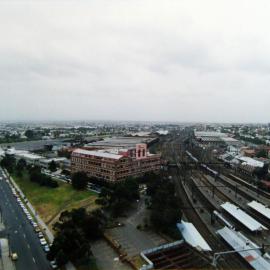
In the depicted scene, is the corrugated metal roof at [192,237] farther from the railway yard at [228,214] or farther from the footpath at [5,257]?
the footpath at [5,257]

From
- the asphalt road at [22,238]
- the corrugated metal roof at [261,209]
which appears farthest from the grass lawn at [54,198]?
the corrugated metal roof at [261,209]

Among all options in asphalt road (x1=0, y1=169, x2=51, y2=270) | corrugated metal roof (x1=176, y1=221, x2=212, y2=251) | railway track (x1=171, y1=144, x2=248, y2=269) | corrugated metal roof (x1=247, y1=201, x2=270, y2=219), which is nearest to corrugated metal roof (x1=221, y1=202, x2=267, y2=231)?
corrugated metal roof (x1=247, y1=201, x2=270, y2=219)

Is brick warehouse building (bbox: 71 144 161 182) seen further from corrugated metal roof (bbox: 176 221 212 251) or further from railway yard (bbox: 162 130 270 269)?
corrugated metal roof (bbox: 176 221 212 251)

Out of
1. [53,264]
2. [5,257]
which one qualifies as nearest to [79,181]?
[5,257]

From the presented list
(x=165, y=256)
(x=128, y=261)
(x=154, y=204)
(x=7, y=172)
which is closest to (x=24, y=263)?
(x=128, y=261)

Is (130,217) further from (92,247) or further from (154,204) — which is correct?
(92,247)

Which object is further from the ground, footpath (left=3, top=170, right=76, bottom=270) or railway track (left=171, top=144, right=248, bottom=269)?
footpath (left=3, top=170, right=76, bottom=270)

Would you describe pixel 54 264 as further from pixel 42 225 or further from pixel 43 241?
pixel 42 225
